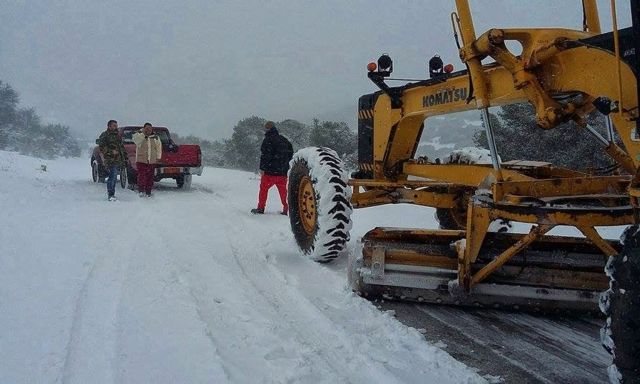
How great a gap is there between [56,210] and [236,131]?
26937 millimetres

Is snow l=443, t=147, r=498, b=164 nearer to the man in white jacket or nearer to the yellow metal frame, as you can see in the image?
the yellow metal frame

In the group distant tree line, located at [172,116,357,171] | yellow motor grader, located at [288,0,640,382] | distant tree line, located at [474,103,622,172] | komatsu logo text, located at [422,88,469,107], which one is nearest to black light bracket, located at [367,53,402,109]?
yellow motor grader, located at [288,0,640,382]

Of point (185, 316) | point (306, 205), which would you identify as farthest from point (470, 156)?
point (185, 316)

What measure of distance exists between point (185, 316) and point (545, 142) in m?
11.1

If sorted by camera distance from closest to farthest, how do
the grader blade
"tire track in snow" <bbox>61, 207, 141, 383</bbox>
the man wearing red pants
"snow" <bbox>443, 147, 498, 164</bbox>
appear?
1. "tire track in snow" <bbox>61, 207, 141, 383</bbox>
2. the grader blade
3. "snow" <bbox>443, 147, 498, 164</bbox>
4. the man wearing red pants

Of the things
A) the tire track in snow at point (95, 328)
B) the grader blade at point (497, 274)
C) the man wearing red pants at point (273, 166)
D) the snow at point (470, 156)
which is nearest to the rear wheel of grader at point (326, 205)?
A: the grader blade at point (497, 274)

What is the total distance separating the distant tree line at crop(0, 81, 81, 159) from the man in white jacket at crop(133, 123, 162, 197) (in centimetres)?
3214

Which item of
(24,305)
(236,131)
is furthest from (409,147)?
(236,131)

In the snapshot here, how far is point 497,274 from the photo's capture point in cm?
363

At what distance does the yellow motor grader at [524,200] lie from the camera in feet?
7.47

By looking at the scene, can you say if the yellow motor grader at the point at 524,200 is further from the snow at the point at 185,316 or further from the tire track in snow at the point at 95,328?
the tire track in snow at the point at 95,328

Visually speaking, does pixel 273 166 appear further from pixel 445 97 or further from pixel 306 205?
pixel 445 97

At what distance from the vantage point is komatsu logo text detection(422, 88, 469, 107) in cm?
408

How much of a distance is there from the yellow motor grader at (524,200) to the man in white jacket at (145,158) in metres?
7.44
